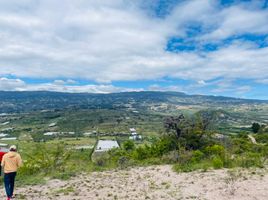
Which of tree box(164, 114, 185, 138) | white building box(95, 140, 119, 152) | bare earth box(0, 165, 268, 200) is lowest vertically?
white building box(95, 140, 119, 152)

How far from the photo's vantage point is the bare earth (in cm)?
1011

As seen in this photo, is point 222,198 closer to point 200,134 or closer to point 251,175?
point 251,175

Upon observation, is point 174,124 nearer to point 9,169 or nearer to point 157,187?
point 157,187

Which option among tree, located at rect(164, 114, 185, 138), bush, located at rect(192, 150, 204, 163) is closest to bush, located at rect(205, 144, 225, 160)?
bush, located at rect(192, 150, 204, 163)

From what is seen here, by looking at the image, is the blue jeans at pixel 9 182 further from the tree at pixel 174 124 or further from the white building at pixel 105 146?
the white building at pixel 105 146

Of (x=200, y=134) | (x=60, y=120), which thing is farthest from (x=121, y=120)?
(x=200, y=134)

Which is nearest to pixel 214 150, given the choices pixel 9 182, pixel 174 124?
pixel 174 124

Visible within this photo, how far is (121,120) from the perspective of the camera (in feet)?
460

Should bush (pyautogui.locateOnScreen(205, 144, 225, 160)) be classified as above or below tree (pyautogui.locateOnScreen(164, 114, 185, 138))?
below

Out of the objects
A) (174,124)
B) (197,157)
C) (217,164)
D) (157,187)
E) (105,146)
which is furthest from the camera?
(105,146)

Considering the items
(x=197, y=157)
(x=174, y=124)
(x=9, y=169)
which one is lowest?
(x=197, y=157)

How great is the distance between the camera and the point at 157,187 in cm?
1132

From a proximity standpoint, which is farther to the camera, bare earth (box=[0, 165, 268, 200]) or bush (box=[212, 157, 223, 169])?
bush (box=[212, 157, 223, 169])

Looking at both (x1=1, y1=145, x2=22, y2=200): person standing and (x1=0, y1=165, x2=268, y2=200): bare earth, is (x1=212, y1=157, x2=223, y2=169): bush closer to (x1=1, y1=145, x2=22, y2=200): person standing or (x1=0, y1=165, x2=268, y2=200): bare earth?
(x1=0, y1=165, x2=268, y2=200): bare earth
